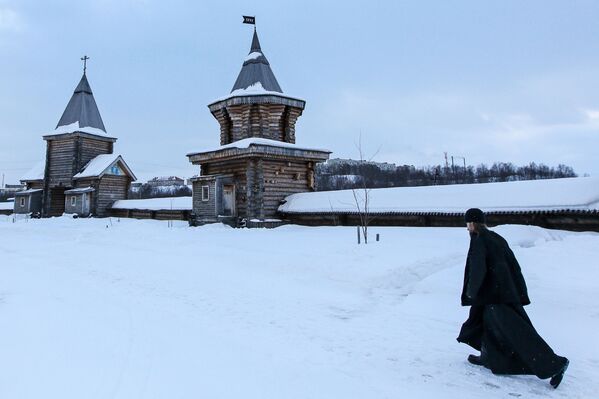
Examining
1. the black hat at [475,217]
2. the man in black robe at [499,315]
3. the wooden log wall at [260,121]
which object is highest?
the wooden log wall at [260,121]

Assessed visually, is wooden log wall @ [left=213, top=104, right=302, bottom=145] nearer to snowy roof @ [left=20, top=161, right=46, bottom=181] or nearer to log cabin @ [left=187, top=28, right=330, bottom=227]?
log cabin @ [left=187, top=28, right=330, bottom=227]

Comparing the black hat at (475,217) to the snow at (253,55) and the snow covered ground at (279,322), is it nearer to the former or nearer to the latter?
the snow covered ground at (279,322)

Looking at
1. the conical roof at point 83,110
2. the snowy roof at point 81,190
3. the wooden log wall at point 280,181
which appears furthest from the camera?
the conical roof at point 83,110

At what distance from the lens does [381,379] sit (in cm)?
346

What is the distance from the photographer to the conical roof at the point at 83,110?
1267 inches

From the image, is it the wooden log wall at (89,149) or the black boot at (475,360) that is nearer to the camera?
the black boot at (475,360)

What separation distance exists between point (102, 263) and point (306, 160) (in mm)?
12483

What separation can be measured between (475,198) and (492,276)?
36.2ft

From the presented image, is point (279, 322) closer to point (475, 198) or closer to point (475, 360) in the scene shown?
point (475, 360)

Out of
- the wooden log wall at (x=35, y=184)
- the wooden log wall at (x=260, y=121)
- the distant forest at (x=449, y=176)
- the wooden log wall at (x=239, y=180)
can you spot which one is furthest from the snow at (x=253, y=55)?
the distant forest at (x=449, y=176)

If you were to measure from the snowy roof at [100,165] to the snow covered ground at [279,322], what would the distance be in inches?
796

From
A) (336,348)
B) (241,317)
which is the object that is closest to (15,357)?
(241,317)

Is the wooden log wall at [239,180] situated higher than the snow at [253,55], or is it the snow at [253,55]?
the snow at [253,55]

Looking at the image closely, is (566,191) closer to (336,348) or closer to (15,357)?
(336,348)
